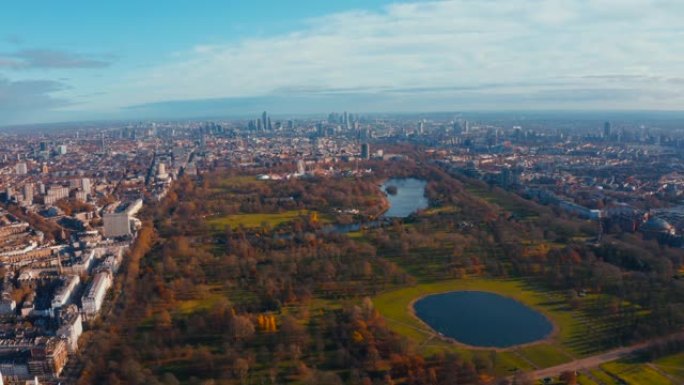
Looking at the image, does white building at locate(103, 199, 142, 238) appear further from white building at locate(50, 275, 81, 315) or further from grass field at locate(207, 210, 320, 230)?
white building at locate(50, 275, 81, 315)

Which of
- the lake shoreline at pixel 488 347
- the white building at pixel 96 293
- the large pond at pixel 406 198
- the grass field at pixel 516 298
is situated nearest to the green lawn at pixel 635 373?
the grass field at pixel 516 298

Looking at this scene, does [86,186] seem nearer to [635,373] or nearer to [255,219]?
[255,219]

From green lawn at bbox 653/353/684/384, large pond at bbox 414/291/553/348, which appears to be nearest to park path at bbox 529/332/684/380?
green lawn at bbox 653/353/684/384

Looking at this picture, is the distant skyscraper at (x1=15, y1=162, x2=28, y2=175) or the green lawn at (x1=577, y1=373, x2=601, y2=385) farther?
the distant skyscraper at (x1=15, y1=162, x2=28, y2=175)

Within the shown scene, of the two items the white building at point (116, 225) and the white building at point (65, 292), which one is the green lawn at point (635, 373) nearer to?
the white building at point (65, 292)

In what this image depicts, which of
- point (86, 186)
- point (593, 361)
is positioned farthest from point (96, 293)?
point (86, 186)

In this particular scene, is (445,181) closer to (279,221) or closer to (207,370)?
(279,221)

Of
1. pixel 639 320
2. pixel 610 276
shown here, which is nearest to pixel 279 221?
pixel 610 276
